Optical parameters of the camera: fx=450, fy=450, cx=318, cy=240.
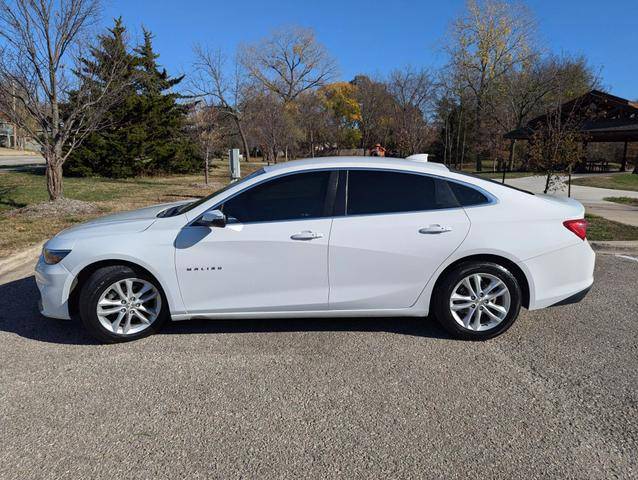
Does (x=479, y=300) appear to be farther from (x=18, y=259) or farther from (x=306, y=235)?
(x=18, y=259)

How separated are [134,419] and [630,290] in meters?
5.41

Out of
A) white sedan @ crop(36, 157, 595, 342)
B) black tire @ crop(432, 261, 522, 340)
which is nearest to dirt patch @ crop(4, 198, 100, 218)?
white sedan @ crop(36, 157, 595, 342)

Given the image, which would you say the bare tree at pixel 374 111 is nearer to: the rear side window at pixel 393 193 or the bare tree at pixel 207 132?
the bare tree at pixel 207 132

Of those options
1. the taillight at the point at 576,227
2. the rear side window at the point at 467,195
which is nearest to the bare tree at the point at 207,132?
the rear side window at the point at 467,195

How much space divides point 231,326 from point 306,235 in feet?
4.05

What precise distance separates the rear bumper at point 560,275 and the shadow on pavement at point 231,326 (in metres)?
0.90

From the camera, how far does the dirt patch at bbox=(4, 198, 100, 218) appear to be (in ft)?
32.8

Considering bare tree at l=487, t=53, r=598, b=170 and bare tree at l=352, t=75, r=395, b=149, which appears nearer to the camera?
bare tree at l=487, t=53, r=598, b=170

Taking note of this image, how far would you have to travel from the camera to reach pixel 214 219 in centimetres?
365

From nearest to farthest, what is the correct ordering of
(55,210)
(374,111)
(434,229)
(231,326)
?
(434,229) < (231,326) < (55,210) < (374,111)

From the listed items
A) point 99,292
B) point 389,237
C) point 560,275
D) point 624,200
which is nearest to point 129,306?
point 99,292

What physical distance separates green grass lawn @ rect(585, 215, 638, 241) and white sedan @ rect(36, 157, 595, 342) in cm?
492

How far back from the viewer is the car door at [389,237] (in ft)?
12.2

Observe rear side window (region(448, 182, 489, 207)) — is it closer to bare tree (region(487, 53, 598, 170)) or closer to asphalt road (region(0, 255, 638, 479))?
asphalt road (region(0, 255, 638, 479))
